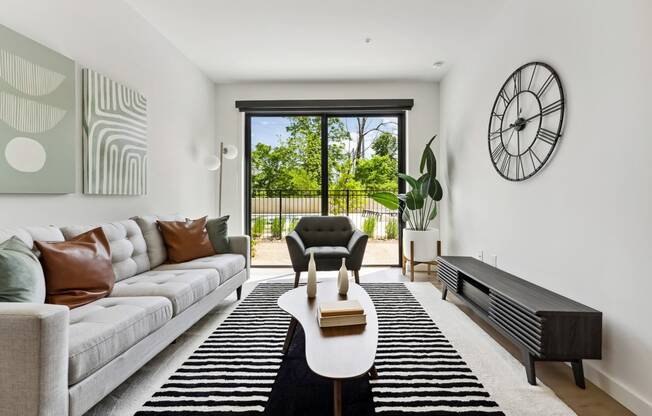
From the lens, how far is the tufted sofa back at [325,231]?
4222mm

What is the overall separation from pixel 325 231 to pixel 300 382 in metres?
2.48

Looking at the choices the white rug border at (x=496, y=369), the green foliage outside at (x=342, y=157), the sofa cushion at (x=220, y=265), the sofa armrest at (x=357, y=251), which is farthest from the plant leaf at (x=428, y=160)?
the sofa cushion at (x=220, y=265)

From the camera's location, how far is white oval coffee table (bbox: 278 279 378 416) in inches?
52.2

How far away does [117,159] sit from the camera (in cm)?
277

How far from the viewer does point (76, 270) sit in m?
1.84

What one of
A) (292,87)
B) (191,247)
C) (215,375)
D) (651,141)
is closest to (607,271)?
(651,141)

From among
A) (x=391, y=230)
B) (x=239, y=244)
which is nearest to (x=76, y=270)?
(x=239, y=244)

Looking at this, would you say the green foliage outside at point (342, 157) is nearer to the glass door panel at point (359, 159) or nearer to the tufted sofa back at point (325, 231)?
the glass door panel at point (359, 159)

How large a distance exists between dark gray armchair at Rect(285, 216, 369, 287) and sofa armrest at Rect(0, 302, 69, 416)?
2537 mm

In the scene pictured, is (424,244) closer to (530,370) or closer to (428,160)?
(428,160)

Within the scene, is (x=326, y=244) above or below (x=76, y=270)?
below

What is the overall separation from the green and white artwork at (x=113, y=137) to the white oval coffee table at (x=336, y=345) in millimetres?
1691

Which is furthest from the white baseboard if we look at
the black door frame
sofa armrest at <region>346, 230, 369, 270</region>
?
the black door frame

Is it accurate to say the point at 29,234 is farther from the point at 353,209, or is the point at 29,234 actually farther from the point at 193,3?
the point at 353,209
